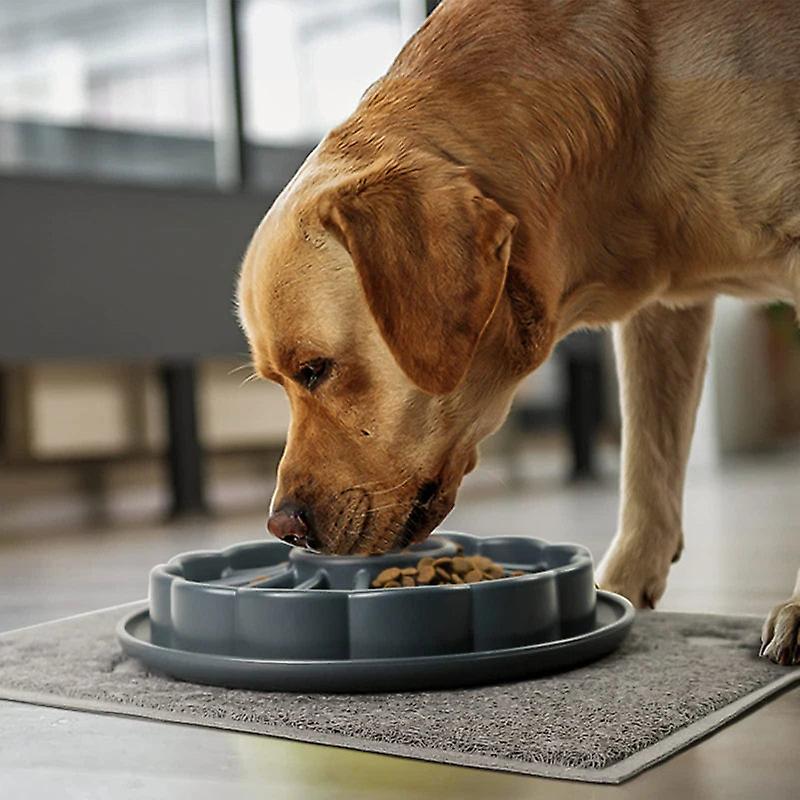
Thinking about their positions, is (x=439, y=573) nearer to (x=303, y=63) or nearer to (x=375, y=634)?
(x=375, y=634)

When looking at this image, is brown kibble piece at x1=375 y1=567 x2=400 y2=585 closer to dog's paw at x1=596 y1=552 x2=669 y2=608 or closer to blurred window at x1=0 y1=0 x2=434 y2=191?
dog's paw at x1=596 y1=552 x2=669 y2=608

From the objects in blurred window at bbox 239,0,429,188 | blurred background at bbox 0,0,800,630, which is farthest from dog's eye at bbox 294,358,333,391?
blurred window at bbox 239,0,429,188

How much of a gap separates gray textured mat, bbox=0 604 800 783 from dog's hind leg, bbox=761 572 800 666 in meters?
0.02

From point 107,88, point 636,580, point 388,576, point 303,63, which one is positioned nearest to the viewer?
point 388,576

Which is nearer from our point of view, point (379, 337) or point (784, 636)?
point (379, 337)

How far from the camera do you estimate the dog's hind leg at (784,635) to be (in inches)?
60.9

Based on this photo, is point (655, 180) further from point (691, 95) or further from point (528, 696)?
point (528, 696)

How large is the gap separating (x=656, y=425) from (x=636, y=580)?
0.22m

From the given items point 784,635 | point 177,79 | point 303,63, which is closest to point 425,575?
point 784,635

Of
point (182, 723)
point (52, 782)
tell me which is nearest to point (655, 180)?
point (182, 723)

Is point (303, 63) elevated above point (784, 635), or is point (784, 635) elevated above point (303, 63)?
point (303, 63)

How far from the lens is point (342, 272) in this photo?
1438 millimetres

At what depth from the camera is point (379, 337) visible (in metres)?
1.43

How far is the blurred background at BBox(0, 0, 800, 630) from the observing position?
3.68 m
